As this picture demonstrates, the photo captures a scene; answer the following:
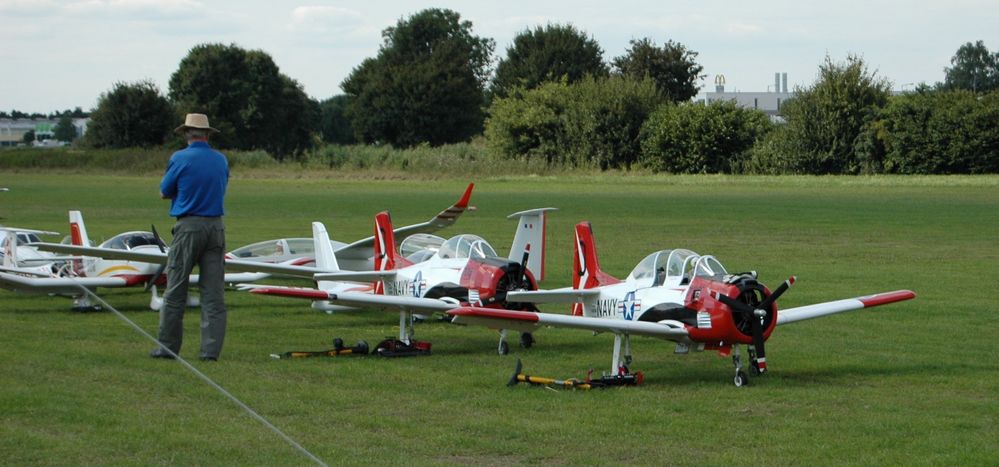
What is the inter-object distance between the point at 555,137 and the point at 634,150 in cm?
593

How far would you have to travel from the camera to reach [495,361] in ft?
41.0

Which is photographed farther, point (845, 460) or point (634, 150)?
point (634, 150)

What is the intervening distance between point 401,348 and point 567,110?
66148 mm

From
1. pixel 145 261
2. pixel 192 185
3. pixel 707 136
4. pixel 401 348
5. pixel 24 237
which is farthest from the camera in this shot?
pixel 707 136

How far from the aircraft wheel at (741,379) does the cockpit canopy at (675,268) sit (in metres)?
0.90

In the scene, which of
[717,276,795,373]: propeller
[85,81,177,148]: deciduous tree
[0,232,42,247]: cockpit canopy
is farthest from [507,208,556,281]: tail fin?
[85,81,177,148]: deciduous tree

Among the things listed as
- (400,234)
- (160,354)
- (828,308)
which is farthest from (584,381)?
(400,234)

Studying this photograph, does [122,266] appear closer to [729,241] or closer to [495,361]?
[495,361]

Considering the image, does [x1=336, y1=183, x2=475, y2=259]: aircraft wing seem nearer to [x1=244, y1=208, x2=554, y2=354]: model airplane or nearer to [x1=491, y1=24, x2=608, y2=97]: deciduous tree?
[x1=244, y1=208, x2=554, y2=354]: model airplane

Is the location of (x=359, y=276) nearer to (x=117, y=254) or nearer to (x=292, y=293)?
(x=292, y=293)

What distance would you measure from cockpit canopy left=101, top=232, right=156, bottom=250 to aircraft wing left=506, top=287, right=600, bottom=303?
8268mm

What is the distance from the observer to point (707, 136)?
70.7 metres

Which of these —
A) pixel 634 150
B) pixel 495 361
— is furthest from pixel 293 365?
pixel 634 150

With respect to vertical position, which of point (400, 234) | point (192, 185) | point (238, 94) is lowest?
point (400, 234)
